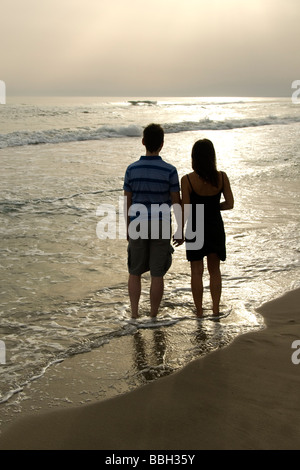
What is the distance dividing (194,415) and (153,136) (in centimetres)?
236

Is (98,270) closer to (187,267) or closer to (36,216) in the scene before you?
(187,267)

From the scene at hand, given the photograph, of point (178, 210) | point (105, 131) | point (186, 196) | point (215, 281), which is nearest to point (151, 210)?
point (178, 210)

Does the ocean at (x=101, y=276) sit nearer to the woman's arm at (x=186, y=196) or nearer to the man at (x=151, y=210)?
the man at (x=151, y=210)

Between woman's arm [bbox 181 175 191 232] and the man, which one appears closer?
the man

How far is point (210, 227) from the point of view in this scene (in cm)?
469

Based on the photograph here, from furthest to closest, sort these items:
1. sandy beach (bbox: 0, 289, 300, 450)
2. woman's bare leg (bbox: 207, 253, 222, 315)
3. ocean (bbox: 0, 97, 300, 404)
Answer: woman's bare leg (bbox: 207, 253, 222, 315) → ocean (bbox: 0, 97, 300, 404) → sandy beach (bbox: 0, 289, 300, 450)

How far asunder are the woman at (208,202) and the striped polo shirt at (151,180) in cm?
20

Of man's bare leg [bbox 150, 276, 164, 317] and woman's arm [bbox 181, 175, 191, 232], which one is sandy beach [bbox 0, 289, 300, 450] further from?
woman's arm [bbox 181, 175, 191, 232]

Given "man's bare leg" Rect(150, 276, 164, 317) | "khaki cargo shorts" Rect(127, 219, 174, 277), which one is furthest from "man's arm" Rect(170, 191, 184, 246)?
"man's bare leg" Rect(150, 276, 164, 317)

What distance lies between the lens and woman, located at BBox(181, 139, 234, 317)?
14.7 ft

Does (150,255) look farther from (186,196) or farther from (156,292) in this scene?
(186,196)

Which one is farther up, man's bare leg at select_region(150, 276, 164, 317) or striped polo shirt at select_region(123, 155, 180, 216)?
striped polo shirt at select_region(123, 155, 180, 216)

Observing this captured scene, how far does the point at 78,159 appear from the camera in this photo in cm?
1762
